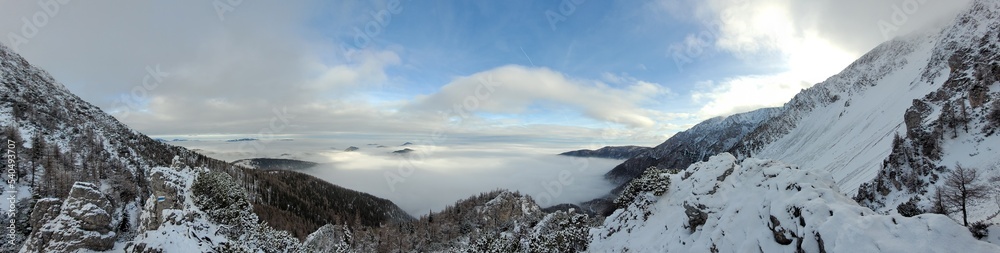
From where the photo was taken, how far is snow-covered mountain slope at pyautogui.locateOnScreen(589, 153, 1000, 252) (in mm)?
15227

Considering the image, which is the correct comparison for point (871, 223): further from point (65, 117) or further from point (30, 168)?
point (65, 117)

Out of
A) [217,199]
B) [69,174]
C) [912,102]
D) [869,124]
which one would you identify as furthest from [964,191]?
[69,174]

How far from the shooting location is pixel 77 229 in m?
45.8

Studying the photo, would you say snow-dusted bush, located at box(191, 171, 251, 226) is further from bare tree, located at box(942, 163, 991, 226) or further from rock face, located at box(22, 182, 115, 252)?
bare tree, located at box(942, 163, 991, 226)

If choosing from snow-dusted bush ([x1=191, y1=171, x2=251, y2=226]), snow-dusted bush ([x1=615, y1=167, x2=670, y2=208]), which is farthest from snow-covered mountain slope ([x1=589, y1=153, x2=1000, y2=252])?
snow-dusted bush ([x1=191, y1=171, x2=251, y2=226])

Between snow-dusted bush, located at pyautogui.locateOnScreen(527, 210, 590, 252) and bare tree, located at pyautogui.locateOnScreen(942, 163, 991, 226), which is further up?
bare tree, located at pyautogui.locateOnScreen(942, 163, 991, 226)

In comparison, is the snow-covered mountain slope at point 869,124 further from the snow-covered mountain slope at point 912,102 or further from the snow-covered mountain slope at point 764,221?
the snow-covered mountain slope at point 764,221

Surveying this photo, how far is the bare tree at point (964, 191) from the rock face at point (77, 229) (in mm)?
88881

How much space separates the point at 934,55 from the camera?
5778 inches

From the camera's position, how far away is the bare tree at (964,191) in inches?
1160

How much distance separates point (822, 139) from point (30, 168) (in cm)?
32190

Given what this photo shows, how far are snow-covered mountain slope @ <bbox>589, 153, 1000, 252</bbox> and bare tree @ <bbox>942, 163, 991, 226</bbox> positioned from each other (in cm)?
1196

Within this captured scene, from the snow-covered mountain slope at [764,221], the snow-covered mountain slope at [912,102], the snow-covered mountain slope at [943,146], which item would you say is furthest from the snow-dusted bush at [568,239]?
the snow-covered mountain slope at [912,102]

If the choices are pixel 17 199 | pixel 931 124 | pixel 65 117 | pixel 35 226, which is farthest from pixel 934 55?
pixel 65 117
